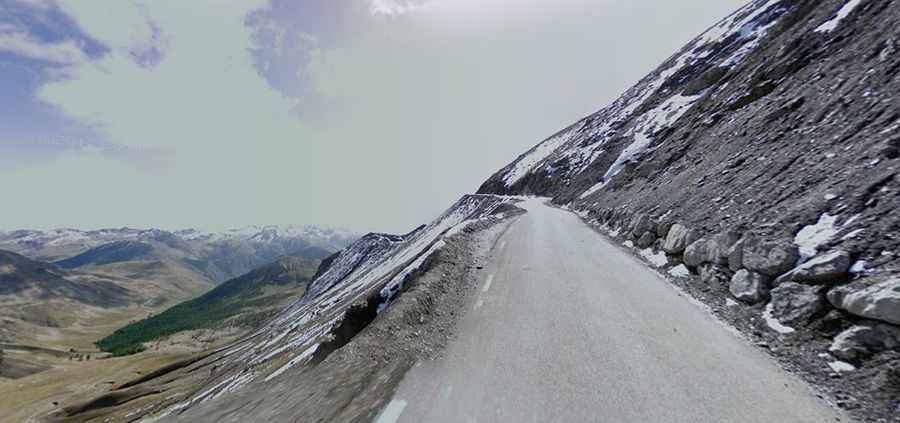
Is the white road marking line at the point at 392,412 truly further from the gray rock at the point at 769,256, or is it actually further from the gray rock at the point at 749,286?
the gray rock at the point at 769,256

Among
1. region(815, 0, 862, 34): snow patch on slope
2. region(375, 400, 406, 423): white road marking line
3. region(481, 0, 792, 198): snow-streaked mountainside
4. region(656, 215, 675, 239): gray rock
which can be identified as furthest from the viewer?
region(481, 0, 792, 198): snow-streaked mountainside

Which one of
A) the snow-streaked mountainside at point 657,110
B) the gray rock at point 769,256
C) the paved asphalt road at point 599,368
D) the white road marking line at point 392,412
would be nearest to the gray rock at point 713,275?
the gray rock at point 769,256

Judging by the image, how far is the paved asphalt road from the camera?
203 inches

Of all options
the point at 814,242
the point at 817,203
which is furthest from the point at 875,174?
the point at 814,242

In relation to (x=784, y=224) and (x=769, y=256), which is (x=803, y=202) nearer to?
(x=784, y=224)

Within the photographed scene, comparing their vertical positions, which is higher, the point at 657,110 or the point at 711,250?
the point at 657,110

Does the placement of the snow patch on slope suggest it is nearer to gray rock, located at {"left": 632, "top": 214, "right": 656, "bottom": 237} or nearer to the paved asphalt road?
gray rock, located at {"left": 632, "top": 214, "right": 656, "bottom": 237}

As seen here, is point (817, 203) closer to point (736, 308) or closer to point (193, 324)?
point (736, 308)

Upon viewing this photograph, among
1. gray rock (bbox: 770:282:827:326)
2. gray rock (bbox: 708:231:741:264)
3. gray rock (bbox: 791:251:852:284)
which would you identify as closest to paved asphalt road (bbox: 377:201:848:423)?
gray rock (bbox: 770:282:827:326)

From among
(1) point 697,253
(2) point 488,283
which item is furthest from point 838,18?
(2) point 488,283

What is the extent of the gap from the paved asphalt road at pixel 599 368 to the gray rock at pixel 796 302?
101 centimetres

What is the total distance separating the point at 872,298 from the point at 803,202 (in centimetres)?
486

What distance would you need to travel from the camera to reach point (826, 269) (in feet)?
21.5

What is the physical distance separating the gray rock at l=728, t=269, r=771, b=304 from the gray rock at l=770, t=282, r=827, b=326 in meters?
0.37
